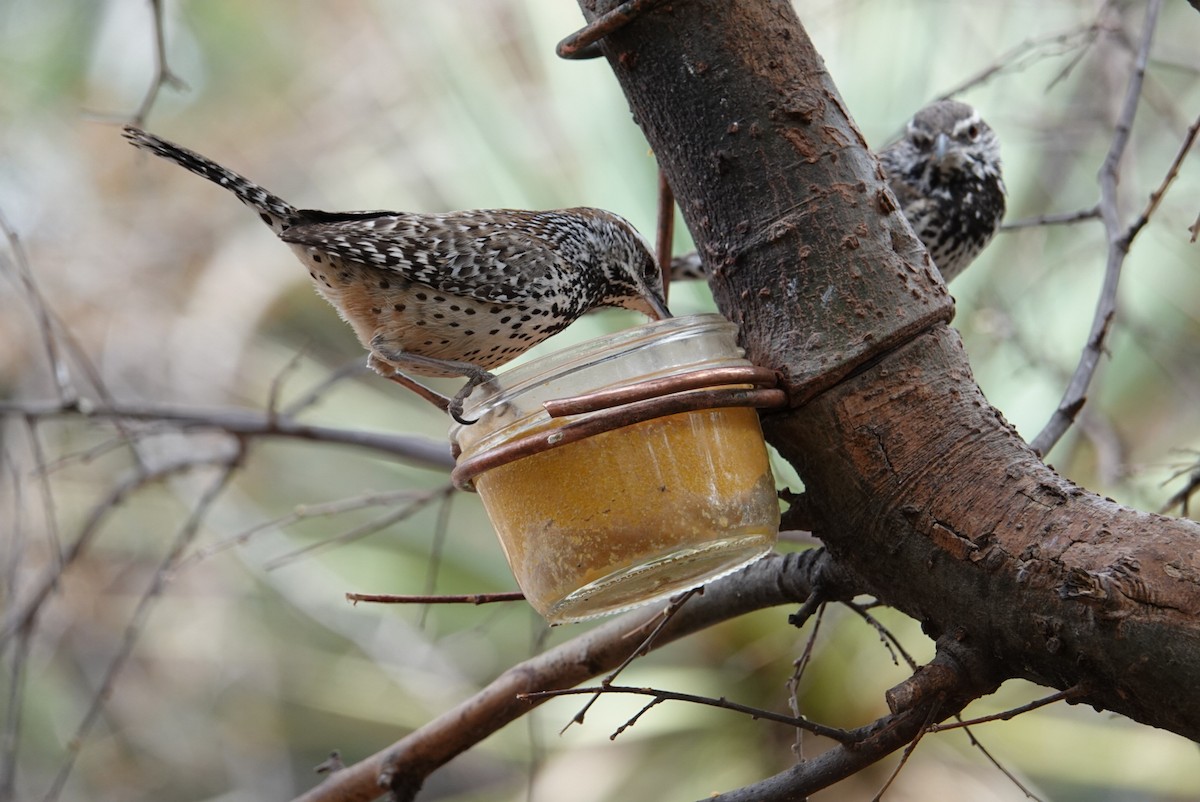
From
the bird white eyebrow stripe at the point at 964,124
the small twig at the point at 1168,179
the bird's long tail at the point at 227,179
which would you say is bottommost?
the small twig at the point at 1168,179

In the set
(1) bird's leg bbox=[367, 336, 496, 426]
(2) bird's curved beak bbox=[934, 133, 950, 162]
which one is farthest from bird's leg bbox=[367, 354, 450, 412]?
(2) bird's curved beak bbox=[934, 133, 950, 162]

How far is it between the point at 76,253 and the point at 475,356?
4.79m

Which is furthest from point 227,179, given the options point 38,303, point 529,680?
point 529,680

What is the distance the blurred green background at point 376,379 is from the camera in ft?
9.79

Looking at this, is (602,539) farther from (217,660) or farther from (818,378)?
(217,660)

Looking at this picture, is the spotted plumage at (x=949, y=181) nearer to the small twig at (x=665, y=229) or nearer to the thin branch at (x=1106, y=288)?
the thin branch at (x=1106, y=288)

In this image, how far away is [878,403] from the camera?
45.2 inches

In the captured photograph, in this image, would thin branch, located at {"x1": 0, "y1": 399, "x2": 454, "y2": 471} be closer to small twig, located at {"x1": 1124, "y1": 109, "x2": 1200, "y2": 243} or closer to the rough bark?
the rough bark

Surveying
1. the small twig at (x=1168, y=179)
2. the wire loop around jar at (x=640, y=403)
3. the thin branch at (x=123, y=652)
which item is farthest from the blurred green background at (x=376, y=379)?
the wire loop around jar at (x=640, y=403)

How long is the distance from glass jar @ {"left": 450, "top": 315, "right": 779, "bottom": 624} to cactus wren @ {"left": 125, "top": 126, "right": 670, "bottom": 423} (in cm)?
29

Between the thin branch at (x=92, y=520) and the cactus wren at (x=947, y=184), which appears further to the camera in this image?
the cactus wren at (x=947, y=184)

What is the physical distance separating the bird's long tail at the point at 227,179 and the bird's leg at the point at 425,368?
250mm

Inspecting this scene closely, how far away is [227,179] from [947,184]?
1.59 meters

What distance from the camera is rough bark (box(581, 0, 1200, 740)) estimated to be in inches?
37.1
